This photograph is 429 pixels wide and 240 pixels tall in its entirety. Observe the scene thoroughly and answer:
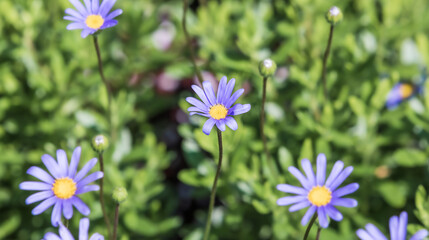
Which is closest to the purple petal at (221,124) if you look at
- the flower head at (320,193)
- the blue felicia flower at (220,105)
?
the blue felicia flower at (220,105)

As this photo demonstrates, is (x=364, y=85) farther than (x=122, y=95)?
No

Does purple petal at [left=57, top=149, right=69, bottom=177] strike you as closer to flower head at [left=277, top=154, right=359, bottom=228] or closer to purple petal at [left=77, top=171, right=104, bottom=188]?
purple petal at [left=77, top=171, right=104, bottom=188]

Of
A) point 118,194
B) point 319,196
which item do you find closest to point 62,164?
point 118,194

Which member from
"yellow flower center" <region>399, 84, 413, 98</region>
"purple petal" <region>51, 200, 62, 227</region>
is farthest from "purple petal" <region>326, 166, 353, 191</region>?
"yellow flower center" <region>399, 84, 413, 98</region>

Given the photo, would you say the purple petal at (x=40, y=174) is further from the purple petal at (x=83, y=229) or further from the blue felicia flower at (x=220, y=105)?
the blue felicia flower at (x=220, y=105)

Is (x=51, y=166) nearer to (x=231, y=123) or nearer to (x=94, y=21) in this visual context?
(x=94, y=21)

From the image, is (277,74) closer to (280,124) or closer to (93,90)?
(280,124)

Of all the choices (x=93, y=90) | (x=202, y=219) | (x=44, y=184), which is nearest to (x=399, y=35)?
(x=202, y=219)

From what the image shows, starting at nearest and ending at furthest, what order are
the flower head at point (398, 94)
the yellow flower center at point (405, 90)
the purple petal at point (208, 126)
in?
the purple petal at point (208, 126) < the flower head at point (398, 94) < the yellow flower center at point (405, 90)
